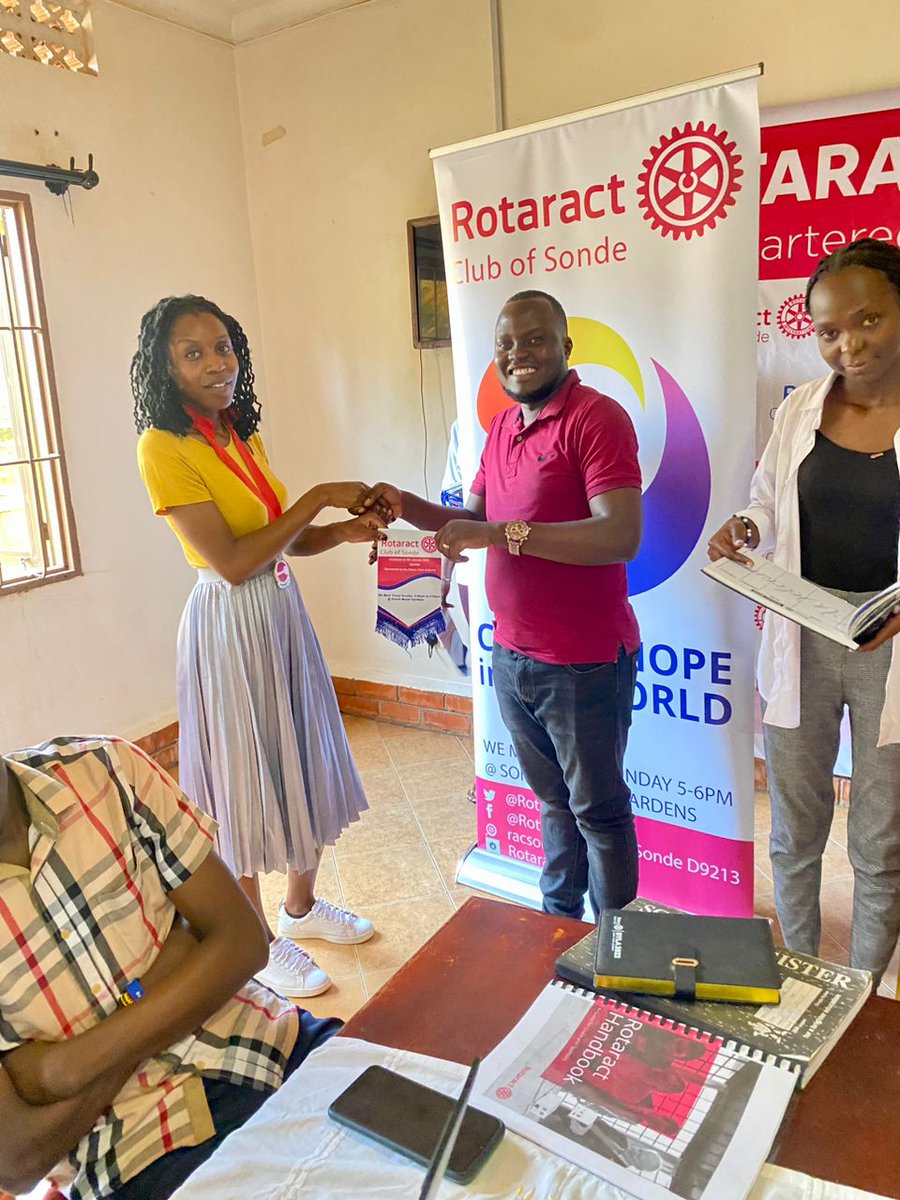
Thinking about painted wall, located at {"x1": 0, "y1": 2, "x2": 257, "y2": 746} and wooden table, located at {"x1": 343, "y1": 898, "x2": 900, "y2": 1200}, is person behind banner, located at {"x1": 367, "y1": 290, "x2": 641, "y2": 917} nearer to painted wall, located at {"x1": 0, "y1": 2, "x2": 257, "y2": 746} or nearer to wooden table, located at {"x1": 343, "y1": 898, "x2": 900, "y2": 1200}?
wooden table, located at {"x1": 343, "y1": 898, "x2": 900, "y2": 1200}

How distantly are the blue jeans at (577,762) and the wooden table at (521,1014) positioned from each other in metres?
0.71

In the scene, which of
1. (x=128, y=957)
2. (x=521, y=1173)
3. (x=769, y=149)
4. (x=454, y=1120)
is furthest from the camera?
(x=769, y=149)

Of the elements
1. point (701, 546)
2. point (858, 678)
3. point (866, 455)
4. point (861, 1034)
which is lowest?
point (861, 1034)

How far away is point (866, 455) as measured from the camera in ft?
5.51

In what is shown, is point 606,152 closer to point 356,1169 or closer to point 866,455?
point 866,455

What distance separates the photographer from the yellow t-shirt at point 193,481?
191 centimetres

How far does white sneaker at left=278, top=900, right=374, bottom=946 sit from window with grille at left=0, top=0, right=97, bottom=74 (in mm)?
2766

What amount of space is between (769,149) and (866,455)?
4.72ft

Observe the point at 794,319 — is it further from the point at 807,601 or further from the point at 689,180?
the point at 807,601

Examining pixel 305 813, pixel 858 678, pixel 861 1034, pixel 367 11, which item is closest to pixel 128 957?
pixel 861 1034

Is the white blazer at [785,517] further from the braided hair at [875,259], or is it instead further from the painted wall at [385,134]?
the painted wall at [385,134]

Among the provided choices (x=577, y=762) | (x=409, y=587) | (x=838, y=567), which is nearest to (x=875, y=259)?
(x=838, y=567)

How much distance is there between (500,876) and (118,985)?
1.66m

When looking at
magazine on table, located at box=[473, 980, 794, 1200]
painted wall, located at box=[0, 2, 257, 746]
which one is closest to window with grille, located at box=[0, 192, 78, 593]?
painted wall, located at box=[0, 2, 257, 746]
